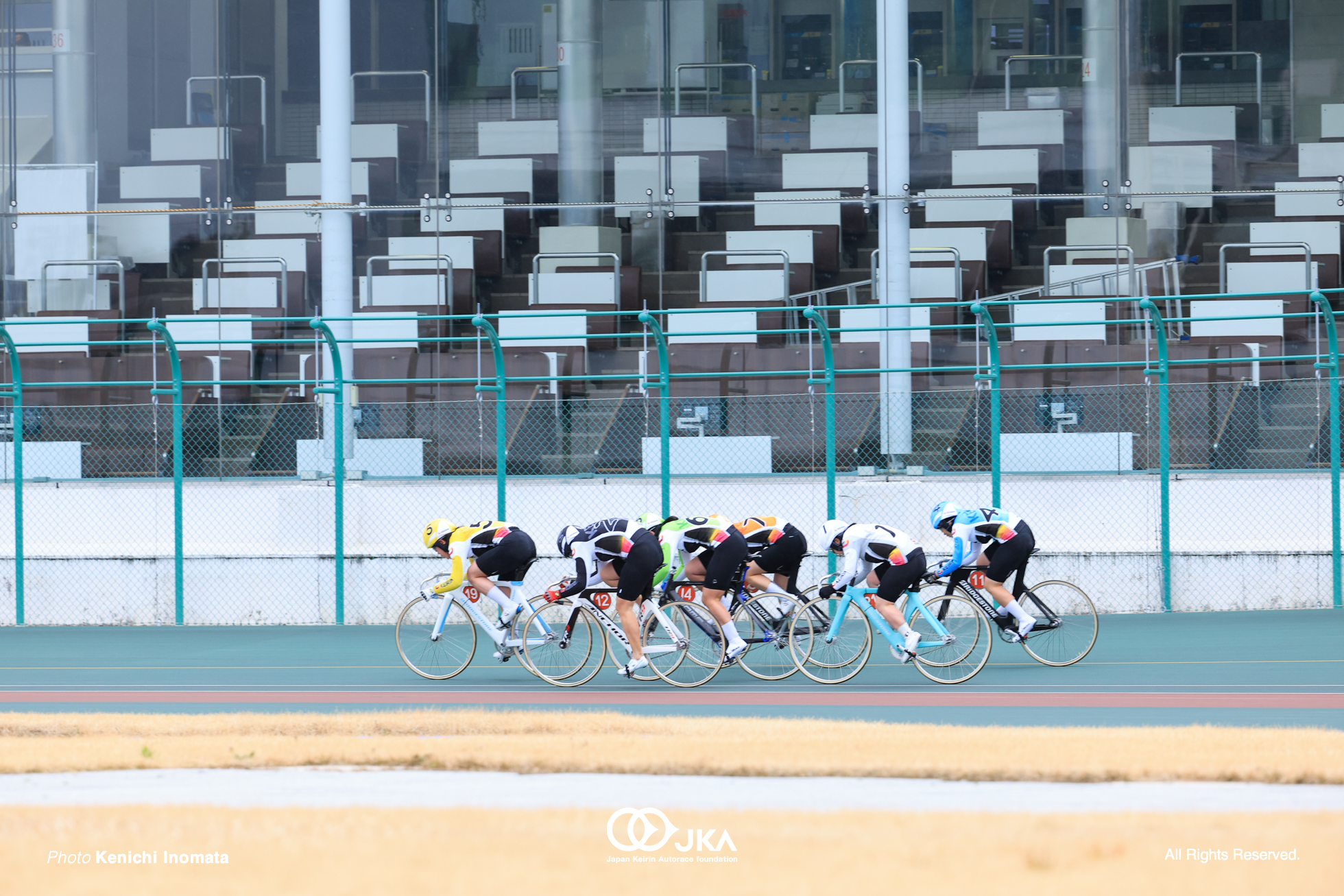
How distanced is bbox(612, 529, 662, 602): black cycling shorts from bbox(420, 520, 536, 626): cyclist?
0.93m

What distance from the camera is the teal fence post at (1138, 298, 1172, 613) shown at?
14289 mm

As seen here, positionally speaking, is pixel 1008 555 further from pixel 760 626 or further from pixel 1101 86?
pixel 1101 86

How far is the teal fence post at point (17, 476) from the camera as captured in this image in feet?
50.1

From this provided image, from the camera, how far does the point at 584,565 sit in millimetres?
10609

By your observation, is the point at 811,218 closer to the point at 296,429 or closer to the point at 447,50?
the point at 447,50

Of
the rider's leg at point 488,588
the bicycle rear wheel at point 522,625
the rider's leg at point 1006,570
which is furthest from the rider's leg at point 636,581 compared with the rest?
the rider's leg at point 1006,570

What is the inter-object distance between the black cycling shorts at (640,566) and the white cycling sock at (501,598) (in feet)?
3.27

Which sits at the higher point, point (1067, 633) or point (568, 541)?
point (568, 541)

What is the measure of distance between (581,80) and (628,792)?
14.8 m

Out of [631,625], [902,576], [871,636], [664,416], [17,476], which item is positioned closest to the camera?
[902,576]

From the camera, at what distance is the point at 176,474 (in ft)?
50.0

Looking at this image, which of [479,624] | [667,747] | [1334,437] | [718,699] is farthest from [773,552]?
[1334,437]

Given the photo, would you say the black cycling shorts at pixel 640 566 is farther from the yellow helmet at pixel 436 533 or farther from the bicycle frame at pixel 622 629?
the yellow helmet at pixel 436 533

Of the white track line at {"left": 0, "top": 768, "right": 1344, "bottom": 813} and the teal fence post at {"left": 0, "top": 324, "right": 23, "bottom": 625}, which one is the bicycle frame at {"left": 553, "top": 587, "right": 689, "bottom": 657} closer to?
the white track line at {"left": 0, "top": 768, "right": 1344, "bottom": 813}
